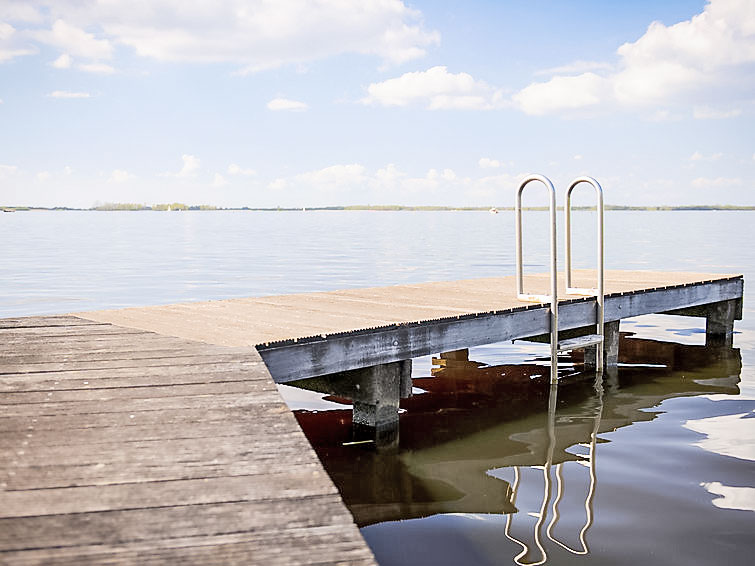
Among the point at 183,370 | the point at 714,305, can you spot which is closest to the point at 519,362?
the point at 714,305

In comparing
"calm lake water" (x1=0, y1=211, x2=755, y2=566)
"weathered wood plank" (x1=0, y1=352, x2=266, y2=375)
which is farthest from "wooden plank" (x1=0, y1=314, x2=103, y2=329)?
"calm lake water" (x1=0, y1=211, x2=755, y2=566)

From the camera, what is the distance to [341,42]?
36.1 meters

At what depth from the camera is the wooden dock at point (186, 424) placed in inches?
71.2

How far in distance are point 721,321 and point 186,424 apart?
8448mm

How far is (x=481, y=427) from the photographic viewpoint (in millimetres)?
5953

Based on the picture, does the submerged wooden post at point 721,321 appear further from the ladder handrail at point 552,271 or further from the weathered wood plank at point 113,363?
the weathered wood plank at point 113,363

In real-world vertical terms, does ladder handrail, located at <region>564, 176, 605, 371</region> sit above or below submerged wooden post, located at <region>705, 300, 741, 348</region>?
above

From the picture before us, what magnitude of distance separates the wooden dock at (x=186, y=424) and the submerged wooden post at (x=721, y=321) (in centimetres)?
411

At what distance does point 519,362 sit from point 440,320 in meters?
3.19

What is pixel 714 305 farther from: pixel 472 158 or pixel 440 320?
pixel 472 158

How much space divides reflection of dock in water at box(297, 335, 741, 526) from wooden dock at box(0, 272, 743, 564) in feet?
2.15

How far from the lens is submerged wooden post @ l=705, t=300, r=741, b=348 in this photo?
9.60 metres

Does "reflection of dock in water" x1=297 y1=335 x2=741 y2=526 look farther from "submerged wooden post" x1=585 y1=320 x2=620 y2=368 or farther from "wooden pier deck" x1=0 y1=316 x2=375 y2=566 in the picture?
"wooden pier deck" x1=0 y1=316 x2=375 y2=566

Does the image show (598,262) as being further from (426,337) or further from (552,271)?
(426,337)
